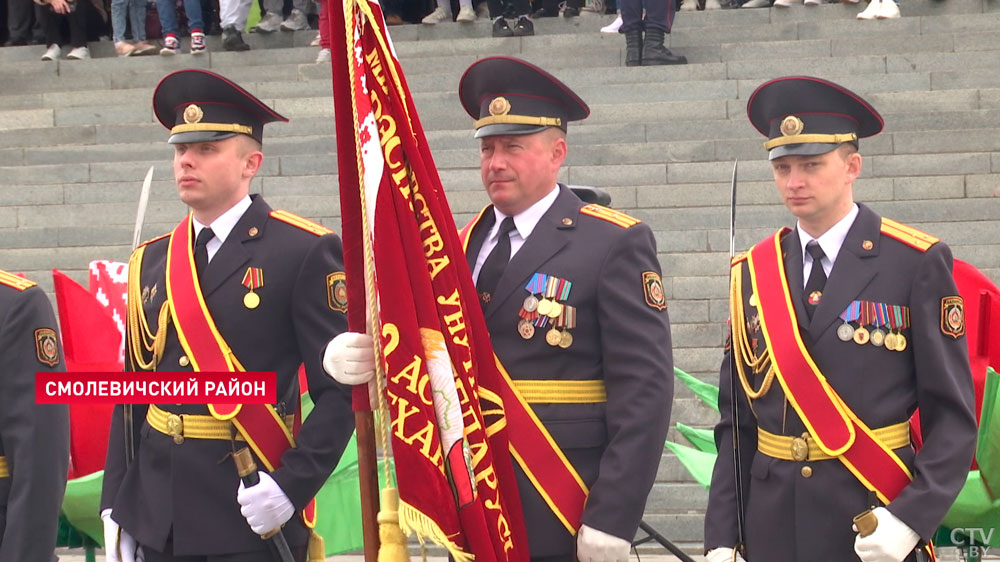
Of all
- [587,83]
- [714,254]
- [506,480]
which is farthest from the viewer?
[587,83]

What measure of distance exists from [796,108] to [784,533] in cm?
110

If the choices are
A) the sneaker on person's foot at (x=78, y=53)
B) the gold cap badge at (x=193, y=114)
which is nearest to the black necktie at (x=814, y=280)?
the gold cap badge at (x=193, y=114)

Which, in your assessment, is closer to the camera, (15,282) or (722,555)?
(722,555)

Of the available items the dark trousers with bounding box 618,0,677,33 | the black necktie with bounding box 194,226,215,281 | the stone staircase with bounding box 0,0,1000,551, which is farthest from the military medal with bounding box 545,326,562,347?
the dark trousers with bounding box 618,0,677,33

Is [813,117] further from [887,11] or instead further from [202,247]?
[887,11]

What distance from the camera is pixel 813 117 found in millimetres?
3906

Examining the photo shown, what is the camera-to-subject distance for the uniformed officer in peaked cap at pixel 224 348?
3988mm

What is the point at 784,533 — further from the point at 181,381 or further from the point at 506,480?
the point at 181,381

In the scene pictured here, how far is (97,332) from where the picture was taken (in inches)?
221

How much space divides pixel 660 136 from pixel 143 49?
5.23 meters

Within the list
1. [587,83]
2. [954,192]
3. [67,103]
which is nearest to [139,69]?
[67,103]

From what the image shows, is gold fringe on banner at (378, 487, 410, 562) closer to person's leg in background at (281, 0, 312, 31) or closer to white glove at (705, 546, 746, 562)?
white glove at (705, 546, 746, 562)

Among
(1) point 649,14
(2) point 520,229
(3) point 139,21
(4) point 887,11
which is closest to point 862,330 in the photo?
(2) point 520,229

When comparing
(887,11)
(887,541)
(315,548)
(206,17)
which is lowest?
(315,548)
